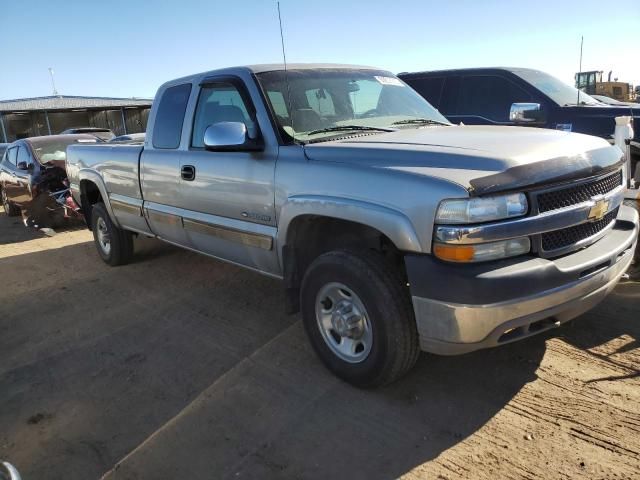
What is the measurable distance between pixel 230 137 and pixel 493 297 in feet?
6.41

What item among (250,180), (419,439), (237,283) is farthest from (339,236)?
(237,283)

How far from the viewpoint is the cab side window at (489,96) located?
6.73 meters

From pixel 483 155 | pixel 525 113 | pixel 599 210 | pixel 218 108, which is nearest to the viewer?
pixel 483 155

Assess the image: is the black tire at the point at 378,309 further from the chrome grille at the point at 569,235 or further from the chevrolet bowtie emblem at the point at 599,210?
the chevrolet bowtie emblem at the point at 599,210

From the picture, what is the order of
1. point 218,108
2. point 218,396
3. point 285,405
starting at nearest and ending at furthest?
1. point 285,405
2. point 218,396
3. point 218,108

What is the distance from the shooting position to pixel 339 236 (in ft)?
10.9

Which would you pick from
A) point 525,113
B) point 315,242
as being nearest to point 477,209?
point 315,242

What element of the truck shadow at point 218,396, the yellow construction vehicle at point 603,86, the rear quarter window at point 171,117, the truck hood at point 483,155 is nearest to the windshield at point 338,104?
the truck hood at point 483,155

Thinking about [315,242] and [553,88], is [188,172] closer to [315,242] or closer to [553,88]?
[315,242]

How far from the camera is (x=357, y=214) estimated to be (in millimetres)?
2816

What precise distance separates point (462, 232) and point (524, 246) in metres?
0.37

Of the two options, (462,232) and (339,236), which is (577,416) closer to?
(462,232)

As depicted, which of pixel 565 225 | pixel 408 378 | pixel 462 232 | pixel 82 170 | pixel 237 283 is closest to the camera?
pixel 462 232

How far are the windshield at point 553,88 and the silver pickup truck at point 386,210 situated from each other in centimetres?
302
